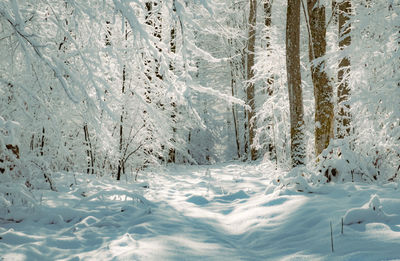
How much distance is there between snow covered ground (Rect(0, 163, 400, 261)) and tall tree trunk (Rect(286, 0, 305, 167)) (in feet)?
8.32

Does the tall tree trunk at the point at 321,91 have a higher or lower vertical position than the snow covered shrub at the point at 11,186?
higher

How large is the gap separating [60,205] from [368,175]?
4.81m

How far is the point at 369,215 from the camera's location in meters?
2.85

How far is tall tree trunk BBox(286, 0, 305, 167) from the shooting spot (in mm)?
7062

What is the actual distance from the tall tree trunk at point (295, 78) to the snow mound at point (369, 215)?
171 inches

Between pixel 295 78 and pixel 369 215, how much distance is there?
4778 millimetres

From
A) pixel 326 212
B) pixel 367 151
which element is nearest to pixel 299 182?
pixel 326 212

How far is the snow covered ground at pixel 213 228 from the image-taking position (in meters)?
2.58

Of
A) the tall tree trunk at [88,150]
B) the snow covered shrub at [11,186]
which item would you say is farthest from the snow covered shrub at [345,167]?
the tall tree trunk at [88,150]

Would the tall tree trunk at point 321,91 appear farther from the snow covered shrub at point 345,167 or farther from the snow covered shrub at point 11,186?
the snow covered shrub at point 11,186

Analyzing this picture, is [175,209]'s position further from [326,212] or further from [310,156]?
[310,156]

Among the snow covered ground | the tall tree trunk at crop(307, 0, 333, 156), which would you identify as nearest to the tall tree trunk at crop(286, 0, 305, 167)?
the tall tree trunk at crop(307, 0, 333, 156)

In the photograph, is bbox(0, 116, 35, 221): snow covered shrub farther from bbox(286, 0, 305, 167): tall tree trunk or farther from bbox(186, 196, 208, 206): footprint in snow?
bbox(286, 0, 305, 167): tall tree trunk

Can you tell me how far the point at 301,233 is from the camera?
9.92 feet
